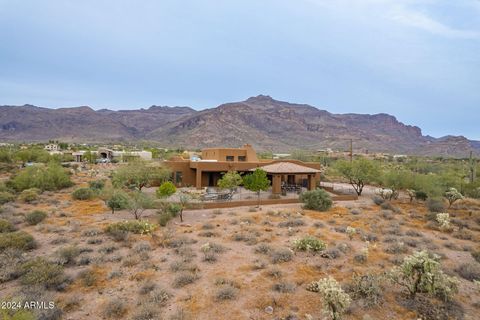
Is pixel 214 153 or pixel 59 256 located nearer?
pixel 59 256

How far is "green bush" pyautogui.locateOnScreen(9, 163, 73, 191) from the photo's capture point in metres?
A: 29.1

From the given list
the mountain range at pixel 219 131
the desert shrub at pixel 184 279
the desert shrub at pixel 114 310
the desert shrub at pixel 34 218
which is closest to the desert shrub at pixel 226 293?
the desert shrub at pixel 184 279

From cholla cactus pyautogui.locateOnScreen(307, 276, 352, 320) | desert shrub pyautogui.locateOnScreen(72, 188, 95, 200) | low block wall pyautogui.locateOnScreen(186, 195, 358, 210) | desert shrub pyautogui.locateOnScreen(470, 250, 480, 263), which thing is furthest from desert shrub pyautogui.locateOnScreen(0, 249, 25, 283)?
desert shrub pyautogui.locateOnScreen(470, 250, 480, 263)

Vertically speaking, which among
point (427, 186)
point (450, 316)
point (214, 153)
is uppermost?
point (214, 153)

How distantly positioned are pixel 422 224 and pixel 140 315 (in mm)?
18953

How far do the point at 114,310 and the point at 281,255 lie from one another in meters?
6.79

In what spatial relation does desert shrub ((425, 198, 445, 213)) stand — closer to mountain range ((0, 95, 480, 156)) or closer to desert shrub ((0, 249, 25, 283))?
desert shrub ((0, 249, 25, 283))

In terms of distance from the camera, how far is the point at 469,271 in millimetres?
11586

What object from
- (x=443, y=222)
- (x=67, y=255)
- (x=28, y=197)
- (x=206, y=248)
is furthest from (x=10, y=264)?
(x=443, y=222)

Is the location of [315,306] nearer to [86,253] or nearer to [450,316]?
[450,316]

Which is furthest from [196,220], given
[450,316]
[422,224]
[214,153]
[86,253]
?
[214,153]

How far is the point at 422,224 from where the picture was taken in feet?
63.8

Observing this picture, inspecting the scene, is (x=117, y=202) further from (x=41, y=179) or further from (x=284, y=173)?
(x=284, y=173)

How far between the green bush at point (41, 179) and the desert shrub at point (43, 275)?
22258mm
